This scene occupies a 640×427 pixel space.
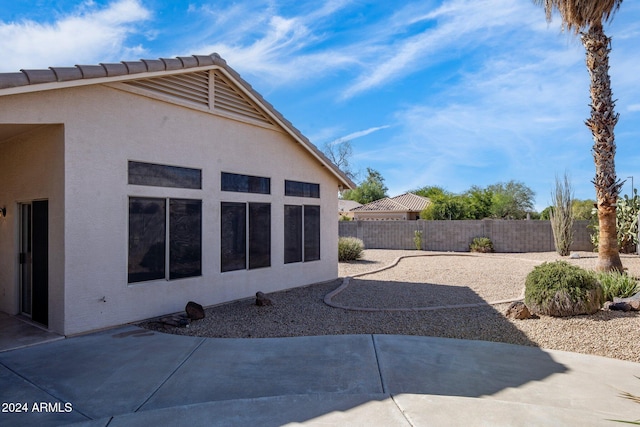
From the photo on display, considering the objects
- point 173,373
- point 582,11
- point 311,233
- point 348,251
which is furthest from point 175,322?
point 582,11

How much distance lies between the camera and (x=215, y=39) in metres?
12.8

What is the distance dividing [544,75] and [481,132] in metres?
17.7

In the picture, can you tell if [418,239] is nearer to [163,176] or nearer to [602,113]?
[602,113]

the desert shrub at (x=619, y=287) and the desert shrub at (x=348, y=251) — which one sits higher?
the desert shrub at (x=348, y=251)

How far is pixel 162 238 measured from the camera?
870cm

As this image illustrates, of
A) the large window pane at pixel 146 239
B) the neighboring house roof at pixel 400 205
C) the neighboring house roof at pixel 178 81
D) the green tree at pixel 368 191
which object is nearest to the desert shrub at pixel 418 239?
the neighboring house roof at pixel 400 205

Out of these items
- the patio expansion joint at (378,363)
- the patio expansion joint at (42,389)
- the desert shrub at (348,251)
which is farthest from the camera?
the desert shrub at (348,251)

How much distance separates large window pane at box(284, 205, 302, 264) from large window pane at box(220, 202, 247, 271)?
64.3 inches

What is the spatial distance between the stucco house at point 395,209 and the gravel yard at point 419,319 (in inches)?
1054

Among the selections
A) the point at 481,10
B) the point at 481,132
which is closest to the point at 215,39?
the point at 481,10

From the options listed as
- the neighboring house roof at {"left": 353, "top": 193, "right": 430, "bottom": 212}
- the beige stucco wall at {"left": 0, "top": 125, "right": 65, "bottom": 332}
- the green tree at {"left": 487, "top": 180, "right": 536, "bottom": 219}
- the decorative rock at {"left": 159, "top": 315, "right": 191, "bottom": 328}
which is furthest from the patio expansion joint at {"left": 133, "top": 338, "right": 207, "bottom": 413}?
the green tree at {"left": 487, "top": 180, "right": 536, "bottom": 219}

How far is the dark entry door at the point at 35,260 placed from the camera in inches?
311

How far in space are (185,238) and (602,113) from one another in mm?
12861

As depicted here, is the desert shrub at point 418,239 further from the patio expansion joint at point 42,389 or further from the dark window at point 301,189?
the patio expansion joint at point 42,389
